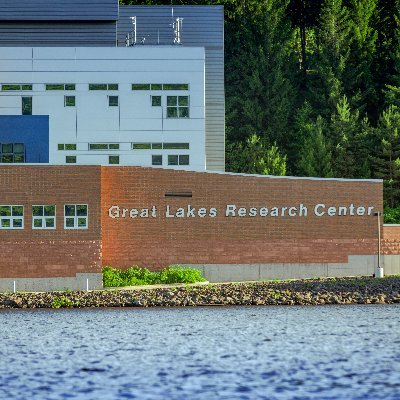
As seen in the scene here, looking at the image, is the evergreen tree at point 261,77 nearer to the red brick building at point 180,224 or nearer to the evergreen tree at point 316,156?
the evergreen tree at point 316,156

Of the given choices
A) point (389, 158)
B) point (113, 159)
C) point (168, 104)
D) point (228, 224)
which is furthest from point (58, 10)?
point (389, 158)

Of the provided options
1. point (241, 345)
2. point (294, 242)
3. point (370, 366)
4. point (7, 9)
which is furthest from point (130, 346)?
point (7, 9)

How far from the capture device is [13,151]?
9762 cm

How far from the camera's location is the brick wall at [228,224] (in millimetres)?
85750

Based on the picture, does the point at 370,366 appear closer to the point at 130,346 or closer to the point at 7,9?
the point at 130,346

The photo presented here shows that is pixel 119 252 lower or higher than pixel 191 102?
lower

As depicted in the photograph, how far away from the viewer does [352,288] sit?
265ft

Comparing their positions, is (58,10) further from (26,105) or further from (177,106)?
(177,106)

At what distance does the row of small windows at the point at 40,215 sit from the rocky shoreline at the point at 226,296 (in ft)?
13.8

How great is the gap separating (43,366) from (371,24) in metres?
86.9

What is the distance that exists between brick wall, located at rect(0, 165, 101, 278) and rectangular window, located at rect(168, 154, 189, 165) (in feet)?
50.7

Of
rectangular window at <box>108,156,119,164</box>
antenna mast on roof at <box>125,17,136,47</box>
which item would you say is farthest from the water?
antenna mast on roof at <box>125,17,136,47</box>

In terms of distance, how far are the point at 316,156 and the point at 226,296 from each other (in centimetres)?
3757

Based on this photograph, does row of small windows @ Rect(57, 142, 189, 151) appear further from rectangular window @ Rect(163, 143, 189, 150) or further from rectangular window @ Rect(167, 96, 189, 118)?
rectangular window @ Rect(167, 96, 189, 118)
